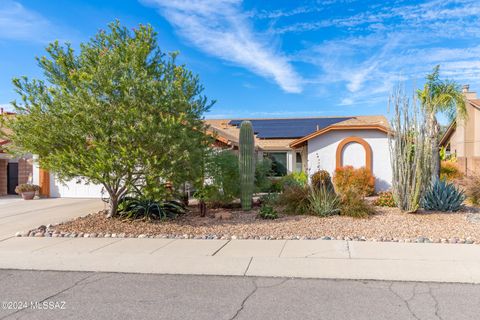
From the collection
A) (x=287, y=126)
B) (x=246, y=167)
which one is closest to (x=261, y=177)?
(x=246, y=167)

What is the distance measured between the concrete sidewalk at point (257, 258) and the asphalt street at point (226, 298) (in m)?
0.38

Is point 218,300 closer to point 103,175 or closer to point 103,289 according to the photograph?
point 103,289

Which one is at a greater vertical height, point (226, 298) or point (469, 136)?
point (469, 136)

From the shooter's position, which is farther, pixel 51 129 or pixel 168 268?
pixel 51 129

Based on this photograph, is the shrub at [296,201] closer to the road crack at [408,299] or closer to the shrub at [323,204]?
the shrub at [323,204]

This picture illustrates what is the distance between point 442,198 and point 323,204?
3.66 m

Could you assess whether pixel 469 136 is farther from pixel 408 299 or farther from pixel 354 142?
pixel 408 299

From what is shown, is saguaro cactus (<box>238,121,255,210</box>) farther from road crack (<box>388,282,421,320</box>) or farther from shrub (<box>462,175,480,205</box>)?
road crack (<box>388,282,421,320</box>)

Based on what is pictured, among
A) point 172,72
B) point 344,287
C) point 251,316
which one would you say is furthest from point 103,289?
point 172,72

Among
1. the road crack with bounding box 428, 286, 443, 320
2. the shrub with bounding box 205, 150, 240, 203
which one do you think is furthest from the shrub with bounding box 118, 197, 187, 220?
the road crack with bounding box 428, 286, 443, 320

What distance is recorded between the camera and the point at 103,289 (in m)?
5.26

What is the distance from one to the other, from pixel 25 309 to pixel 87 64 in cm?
723

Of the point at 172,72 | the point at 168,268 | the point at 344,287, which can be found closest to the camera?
the point at 344,287

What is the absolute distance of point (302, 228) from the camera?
30.5ft
